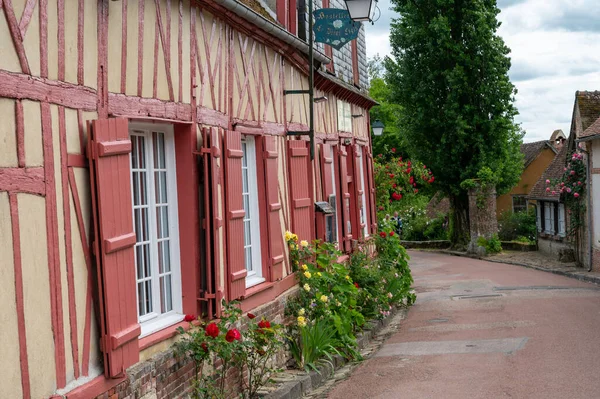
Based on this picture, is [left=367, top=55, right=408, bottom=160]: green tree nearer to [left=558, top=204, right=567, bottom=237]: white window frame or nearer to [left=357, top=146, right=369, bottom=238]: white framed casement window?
[left=558, top=204, right=567, bottom=237]: white window frame

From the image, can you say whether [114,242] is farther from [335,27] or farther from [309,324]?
[335,27]

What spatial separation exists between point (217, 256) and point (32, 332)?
2.72 metres

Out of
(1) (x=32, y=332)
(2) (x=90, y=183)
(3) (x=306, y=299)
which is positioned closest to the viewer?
(1) (x=32, y=332)

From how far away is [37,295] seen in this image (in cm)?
439

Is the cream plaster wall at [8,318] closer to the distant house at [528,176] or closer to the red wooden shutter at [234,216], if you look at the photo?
the red wooden shutter at [234,216]

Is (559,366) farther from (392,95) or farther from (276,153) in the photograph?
(392,95)

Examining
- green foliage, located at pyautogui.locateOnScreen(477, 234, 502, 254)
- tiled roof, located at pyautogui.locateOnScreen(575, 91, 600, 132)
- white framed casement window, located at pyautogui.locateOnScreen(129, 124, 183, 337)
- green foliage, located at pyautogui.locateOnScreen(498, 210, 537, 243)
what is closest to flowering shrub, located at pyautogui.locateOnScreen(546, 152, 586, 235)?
tiled roof, located at pyautogui.locateOnScreen(575, 91, 600, 132)

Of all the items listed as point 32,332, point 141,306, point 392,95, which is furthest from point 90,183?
point 392,95

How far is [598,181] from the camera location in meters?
22.8

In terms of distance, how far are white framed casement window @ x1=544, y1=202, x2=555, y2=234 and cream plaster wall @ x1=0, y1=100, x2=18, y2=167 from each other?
98.9 feet

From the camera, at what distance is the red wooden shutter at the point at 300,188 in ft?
33.0

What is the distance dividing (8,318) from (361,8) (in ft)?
24.4

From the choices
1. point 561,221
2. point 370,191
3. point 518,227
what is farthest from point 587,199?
point 518,227

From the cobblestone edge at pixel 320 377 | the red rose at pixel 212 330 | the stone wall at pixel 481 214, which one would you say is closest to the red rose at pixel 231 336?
the red rose at pixel 212 330
